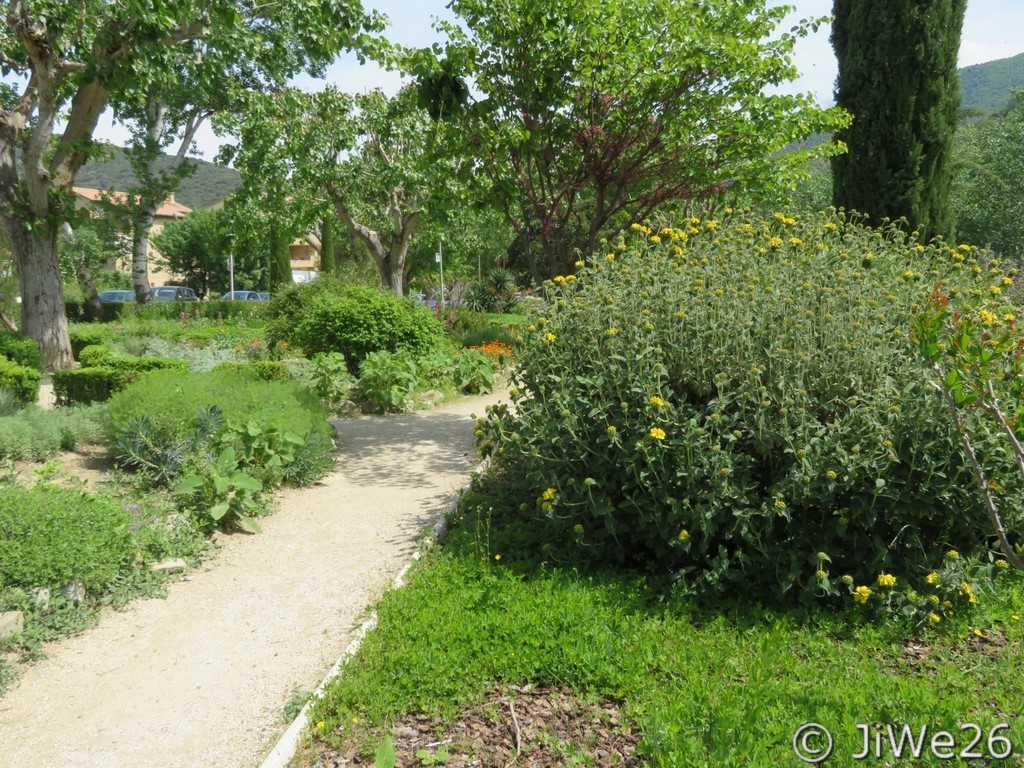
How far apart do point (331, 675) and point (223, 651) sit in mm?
714

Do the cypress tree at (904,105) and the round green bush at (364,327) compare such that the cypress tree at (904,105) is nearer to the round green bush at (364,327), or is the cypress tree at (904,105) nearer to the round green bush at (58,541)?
the round green bush at (364,327)

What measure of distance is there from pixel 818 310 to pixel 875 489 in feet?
3.54

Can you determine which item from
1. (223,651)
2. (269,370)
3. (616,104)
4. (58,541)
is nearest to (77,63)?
(269,370)

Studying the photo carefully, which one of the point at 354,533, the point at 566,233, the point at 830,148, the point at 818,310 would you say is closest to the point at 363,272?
the point at 566,233

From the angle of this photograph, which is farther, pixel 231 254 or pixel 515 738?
pixel 231 254

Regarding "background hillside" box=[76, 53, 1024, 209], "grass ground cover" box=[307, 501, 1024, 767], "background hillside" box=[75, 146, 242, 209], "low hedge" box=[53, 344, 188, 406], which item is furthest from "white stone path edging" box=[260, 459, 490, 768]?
"background hillside" box=[76, 53, 1024, 209]

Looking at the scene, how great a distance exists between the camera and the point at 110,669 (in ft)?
11.2

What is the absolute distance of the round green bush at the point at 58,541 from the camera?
145 inches

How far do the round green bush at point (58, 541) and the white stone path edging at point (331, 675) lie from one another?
1447 mm

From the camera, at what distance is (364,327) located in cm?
1077

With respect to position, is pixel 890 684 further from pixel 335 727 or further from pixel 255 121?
pixel 255 121

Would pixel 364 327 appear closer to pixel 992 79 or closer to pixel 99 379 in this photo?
pixel 99 379

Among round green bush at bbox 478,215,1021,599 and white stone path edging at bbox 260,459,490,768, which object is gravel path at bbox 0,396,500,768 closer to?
white stone path edging at bbox 260,459,490,768

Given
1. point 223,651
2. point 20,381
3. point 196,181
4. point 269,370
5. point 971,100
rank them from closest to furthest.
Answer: point 223,651 → point 20,381 → point 269,370 → point 971,100 → point 196,181
